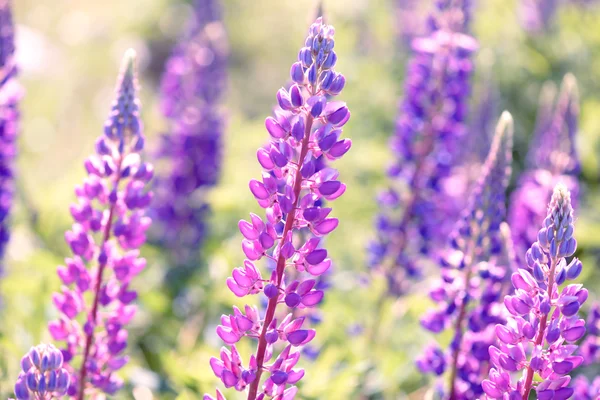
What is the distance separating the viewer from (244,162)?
5.73 meters

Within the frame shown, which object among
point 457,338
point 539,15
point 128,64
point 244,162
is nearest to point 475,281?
point 457,338

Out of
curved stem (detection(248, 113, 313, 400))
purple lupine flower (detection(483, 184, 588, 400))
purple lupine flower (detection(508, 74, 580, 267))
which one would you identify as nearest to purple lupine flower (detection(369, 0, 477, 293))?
purple lupine flower (detection(508, 74, 580, 267))

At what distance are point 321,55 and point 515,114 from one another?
4.77m

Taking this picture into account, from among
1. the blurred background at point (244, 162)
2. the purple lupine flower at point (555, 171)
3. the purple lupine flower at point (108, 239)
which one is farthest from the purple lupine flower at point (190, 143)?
the purple lupine flower at point (108, 239)

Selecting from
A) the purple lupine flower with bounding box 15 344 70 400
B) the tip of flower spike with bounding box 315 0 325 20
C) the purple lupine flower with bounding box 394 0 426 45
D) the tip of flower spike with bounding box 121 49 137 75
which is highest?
the purple lupine flower with bounding box 394 0 426 45

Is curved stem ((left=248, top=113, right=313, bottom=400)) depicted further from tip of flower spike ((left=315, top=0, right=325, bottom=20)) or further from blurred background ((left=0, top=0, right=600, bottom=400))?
tip of flower spike ((left=315, top=0, right=325, bottom=20))

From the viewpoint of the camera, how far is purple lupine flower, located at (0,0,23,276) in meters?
3.07

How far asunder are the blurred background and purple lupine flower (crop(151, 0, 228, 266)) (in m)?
0.16

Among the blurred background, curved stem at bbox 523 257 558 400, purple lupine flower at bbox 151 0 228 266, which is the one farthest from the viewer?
purple lupine flower at bbox 151 0 228 266

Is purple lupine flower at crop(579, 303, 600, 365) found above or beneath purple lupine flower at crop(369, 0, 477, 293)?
beneath

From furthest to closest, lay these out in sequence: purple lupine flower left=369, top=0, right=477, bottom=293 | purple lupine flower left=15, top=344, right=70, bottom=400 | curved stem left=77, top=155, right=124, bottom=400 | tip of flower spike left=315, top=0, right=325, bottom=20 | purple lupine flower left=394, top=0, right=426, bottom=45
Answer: purple lupine flower left=394, top=0, right=426, bottom=45 < purple lupine flower left=369, top=0, right=477, bottom=293 < tip of flower spike left=315, top=0, right=325, bottom=20 < curved stem left=77, top=155, right=124, bottom=400 < purple lupine flower left=15, top=344, right=70, bottom=400

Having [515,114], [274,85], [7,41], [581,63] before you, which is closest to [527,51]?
[581,63]

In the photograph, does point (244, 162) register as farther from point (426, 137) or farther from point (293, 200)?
point (293, 200)

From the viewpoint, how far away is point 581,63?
21.6 feet
